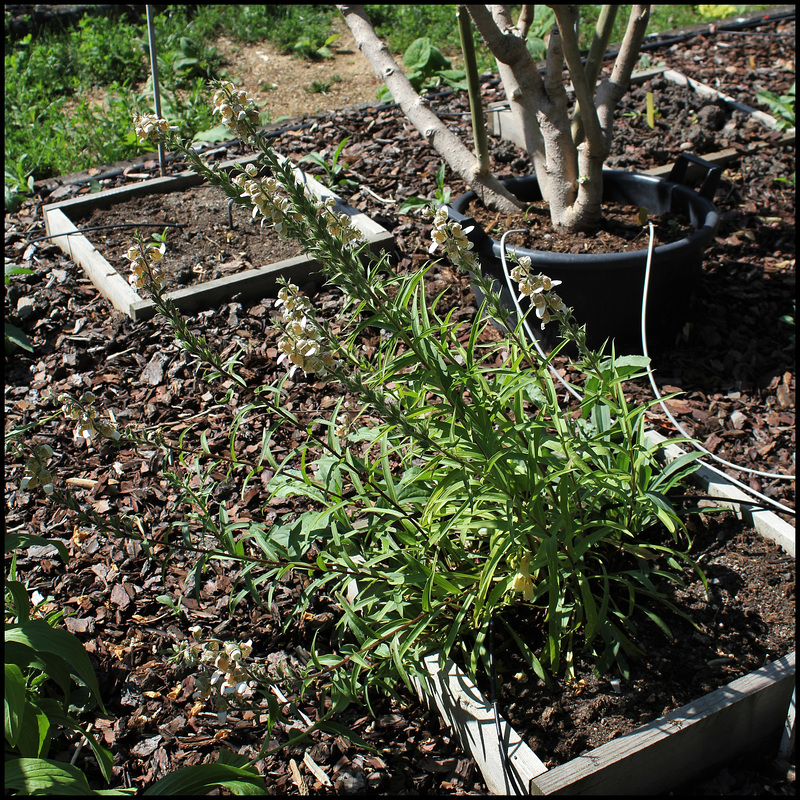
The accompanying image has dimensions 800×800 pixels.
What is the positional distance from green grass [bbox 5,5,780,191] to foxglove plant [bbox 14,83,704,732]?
12.8ft

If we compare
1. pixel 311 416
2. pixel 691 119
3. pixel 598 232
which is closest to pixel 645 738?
pixel 311 416

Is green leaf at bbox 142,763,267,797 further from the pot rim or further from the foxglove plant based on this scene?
the pot rim

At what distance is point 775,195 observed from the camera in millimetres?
4129

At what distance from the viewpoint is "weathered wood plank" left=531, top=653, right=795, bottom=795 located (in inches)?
63.4

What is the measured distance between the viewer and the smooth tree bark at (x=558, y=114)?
2936 millimetres

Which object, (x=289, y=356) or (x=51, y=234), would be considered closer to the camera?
(x=289, y=356)

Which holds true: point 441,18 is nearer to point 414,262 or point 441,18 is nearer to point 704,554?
point 414,262

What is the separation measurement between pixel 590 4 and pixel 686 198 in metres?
5.45

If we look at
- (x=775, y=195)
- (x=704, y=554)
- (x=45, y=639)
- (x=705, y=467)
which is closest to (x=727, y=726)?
(x=704, y=554)

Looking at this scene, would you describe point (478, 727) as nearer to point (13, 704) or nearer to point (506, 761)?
point (506, 761)

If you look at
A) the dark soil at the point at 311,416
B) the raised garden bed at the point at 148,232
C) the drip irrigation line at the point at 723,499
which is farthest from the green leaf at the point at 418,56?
the drip irrigation line at the point at 723,499

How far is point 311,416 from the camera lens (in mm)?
2859

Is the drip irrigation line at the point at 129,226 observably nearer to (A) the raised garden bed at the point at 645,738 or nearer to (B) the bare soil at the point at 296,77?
(B) the bare soil at the point at 296,77

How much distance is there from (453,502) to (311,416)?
1032 millimetres
